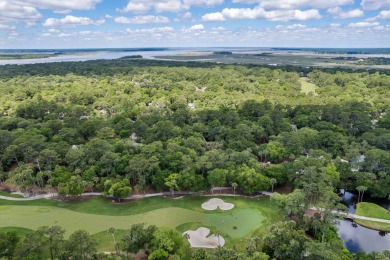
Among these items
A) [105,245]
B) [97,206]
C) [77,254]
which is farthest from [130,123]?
[77,254]

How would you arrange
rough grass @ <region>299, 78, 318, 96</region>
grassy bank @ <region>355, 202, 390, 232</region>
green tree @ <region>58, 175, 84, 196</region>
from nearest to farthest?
grassy bank @ <region>355, 202, 390, 232</region>
green tree @ <region>58, 175, 84, 196</region>
rough grass @ <region>299, 78, 318, 96</region>

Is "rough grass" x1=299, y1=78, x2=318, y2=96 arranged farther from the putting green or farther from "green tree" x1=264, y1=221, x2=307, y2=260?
"green tree" x1=264, y1=221, x2=307, y2=260

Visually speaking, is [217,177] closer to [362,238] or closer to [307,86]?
[362,238]

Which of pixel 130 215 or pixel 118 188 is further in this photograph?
pixel 118 188

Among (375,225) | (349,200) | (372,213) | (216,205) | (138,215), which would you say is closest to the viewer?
(375,225)

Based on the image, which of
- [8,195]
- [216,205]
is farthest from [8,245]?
[216,205]

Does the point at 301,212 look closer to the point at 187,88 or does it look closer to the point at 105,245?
the point at 105,245

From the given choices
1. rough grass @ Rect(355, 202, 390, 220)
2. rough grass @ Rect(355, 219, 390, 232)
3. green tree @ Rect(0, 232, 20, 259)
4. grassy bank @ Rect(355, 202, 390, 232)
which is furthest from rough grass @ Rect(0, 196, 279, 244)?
rough grass @ Rect(355, 202, 390, 220)
